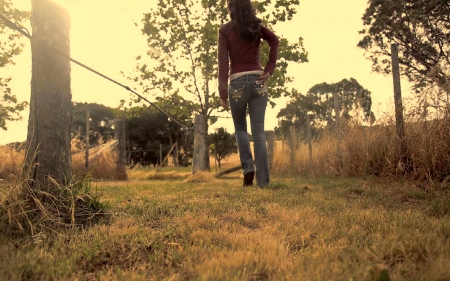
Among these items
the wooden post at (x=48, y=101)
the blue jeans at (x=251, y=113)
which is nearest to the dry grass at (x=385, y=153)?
the blue jeans at (x=251, y=113)

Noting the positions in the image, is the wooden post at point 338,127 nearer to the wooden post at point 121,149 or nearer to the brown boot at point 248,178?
the brown boot at point 248,178

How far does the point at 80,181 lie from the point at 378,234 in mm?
1792

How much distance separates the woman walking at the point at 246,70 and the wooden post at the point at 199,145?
607 centimetres

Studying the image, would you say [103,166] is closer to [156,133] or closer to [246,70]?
[246,70]

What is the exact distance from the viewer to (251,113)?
12.4ft

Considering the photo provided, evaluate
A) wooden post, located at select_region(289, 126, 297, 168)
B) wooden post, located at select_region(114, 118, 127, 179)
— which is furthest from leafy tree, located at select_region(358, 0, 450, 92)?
wooden post, located at select_region(114, 118, 127, 179)

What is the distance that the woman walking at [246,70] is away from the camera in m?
3.60

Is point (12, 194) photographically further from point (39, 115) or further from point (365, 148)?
point (365, 148)

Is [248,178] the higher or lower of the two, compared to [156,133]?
lower

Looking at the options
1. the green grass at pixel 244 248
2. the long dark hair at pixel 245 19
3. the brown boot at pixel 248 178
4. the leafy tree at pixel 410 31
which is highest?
the leafy tree at pixel 410 31

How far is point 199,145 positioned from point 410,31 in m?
14.3

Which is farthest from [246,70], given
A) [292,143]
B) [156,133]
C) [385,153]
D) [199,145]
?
[156,133]

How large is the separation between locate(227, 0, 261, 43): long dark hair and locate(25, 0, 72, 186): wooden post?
6.16 feet

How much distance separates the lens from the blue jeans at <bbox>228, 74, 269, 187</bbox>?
3625mm
